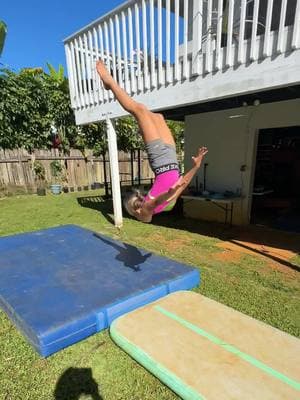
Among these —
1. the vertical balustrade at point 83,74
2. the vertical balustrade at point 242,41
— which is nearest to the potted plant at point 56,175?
the vertical balustrade at point 83,74

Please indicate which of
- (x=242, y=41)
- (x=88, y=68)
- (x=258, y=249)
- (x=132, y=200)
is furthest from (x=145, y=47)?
(x=258, y=249)

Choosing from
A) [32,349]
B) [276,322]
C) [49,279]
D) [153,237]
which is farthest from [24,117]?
[276,322]

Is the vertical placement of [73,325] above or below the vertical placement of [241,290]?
above

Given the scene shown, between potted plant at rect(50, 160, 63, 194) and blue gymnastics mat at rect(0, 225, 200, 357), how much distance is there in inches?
263

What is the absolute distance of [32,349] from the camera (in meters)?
2.58

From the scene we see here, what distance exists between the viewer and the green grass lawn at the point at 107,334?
2.15m

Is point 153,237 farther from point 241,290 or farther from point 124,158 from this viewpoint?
point 124,158

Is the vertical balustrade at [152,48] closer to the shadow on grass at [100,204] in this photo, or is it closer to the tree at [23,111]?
the shadow on grass at [100,204]

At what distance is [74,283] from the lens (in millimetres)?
3398

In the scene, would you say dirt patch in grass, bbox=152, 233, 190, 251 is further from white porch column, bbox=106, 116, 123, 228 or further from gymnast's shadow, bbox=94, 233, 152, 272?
white porch column, bbox=106, 116, 123, 228

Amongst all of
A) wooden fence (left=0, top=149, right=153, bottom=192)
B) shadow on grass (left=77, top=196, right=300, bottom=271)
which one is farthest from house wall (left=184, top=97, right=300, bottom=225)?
wooden fence (left=0, top=149, right=153, bottom=192)

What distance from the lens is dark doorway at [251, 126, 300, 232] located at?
326 inches

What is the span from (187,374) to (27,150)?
11.3m

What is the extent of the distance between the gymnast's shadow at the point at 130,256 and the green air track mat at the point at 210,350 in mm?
960
